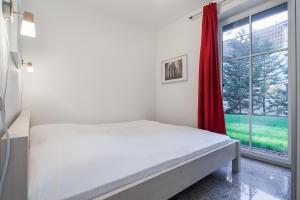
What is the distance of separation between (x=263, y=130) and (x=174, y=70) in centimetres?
185

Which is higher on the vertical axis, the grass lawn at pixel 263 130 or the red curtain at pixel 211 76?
the red curtain at pixel 211 76

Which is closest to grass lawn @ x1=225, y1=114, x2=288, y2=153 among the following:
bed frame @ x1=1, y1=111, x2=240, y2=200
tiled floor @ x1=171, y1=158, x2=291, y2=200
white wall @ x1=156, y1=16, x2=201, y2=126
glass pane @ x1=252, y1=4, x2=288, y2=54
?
tiled floor @ x1=171, y1=158, x2=291, y2=200

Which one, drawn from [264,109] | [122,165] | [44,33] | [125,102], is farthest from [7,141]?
[264,109]

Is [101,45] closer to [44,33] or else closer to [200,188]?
[44,33]

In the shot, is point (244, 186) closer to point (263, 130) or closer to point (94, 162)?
point (263, 130)

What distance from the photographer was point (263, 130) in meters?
2.41

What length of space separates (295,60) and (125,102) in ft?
A: 9.20

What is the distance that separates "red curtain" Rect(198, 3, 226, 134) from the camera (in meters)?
2.45

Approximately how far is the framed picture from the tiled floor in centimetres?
181

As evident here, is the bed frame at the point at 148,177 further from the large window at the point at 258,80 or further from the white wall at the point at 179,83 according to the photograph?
the white wall at the point at 179,83

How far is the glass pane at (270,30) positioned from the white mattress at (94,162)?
171 cm

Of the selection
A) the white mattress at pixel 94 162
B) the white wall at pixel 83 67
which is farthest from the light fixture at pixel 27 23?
the white wall at pixel 83 67

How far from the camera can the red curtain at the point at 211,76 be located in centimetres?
245

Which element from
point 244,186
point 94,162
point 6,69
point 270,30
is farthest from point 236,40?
point 6,69
